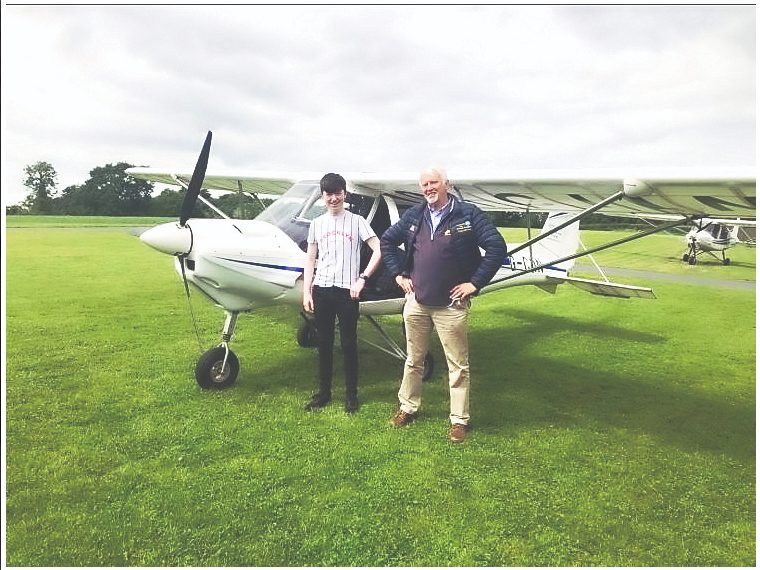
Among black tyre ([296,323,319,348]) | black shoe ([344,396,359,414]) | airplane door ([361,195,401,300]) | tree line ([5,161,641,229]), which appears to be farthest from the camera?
tree line ([5,161,641,229])

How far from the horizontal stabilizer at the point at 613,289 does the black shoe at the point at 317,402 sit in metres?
5.29

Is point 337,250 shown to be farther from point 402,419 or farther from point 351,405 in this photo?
point 402,419

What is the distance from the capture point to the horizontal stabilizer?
24.6 feet

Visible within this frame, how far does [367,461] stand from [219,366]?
2.15m

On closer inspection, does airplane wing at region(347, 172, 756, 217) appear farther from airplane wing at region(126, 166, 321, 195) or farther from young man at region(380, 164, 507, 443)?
airplane wing at region(126, 166, 321, 195)

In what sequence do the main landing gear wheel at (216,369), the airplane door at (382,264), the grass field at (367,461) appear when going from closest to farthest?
the grass field at (367,461)
the main landing gear wheel at (216,369)
the airplane door at (382,264)

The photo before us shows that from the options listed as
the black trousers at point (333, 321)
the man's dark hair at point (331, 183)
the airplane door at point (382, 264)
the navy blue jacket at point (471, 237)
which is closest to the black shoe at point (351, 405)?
the black trousers at point (333, 321)

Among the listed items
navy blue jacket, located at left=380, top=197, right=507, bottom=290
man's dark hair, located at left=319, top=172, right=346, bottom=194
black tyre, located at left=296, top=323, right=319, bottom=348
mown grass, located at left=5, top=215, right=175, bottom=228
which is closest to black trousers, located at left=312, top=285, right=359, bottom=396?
navy blue jacket, located at left=380, top=197, right=507, bottom=290

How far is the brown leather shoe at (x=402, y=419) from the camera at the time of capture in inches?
171

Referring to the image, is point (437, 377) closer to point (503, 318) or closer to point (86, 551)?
point (86, 551)

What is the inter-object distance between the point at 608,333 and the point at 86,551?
27.8 feet

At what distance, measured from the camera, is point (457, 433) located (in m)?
4.09

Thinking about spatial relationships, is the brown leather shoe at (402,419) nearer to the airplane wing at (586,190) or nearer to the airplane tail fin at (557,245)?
the airplane wing at (586,190)

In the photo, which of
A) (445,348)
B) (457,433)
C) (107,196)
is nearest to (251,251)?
(445,348)
